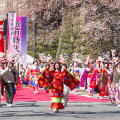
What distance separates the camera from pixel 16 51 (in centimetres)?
2352

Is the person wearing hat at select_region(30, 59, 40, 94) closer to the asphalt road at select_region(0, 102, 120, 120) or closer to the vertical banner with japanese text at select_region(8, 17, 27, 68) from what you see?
the vertical banner with japanese text at select_region(8, 17, 27, 68)

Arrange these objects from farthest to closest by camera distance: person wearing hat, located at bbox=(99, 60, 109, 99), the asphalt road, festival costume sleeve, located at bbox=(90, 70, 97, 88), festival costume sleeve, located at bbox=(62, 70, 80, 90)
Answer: festival costume sleeve, located at bbox=(90, 70, 97, 88)
person wearing hat, located at bbox=(99, 60, 109, 99)
festival costume sleeve, located at bbox=(62, 70, 80, 90)
the asphalt road

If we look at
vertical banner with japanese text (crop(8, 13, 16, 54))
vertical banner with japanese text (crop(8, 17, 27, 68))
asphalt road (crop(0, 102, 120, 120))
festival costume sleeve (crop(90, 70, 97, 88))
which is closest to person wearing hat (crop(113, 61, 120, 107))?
asphalt road (crop(0, 102, 120, 120))

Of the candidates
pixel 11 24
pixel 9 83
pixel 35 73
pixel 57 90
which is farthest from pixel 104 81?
pixel 11 24

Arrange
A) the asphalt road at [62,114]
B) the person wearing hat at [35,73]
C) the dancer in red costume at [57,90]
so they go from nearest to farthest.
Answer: the asphalt road at [62,114]
the dancer in red costume at [57,90]
the person wearing hat at [35,73]

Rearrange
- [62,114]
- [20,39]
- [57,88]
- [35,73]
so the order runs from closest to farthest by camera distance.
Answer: [62,114], [57,88], [35,73], [20,39]

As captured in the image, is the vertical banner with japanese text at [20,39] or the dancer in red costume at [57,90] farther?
the vertical banner with japanese text at [20,39]

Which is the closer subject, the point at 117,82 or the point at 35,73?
the point at 117,82

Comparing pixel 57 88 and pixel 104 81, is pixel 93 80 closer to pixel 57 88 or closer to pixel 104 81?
pixel 104 81

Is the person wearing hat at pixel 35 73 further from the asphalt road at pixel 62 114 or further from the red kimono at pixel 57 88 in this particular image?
the red kimono at pixel 57 88

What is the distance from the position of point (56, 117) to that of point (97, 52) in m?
17.9

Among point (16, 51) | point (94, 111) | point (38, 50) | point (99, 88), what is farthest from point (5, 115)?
point (38, 50)

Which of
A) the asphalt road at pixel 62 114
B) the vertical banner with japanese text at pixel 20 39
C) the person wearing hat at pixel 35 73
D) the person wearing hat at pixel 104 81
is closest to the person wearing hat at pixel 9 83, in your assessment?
the asphalt road at pixel 62 114

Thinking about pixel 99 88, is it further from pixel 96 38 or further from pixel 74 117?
pixel 96 38
